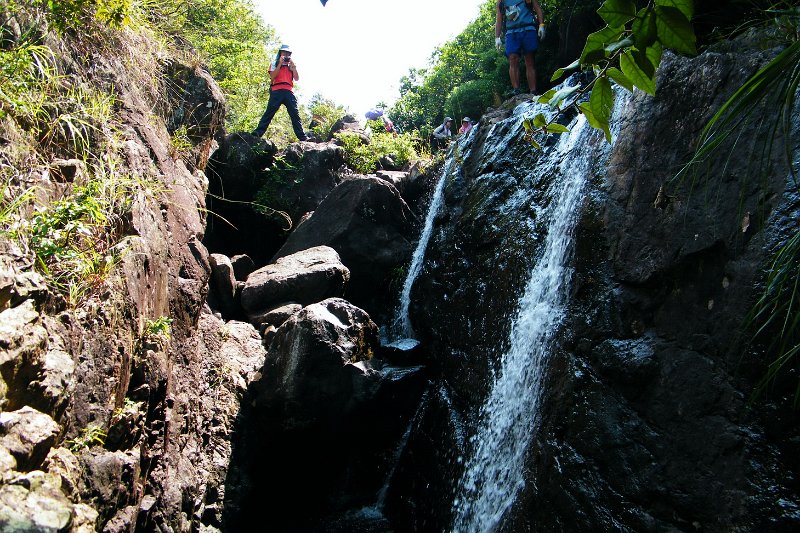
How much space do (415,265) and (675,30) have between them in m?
6.65

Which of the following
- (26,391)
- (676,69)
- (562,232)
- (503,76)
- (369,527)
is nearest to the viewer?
(26,391)

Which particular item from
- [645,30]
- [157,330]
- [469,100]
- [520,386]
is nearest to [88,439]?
[157,330]

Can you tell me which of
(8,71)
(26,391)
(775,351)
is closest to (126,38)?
(8,71)

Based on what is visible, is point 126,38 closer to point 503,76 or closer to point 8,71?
point 8,71

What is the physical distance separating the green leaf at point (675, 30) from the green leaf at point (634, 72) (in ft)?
0.24

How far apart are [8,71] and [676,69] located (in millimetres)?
4919

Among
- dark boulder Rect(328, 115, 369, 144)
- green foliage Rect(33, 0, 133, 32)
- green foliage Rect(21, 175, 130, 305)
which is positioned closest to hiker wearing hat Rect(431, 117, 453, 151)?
dark boulder Rect(328, 115, 369, 144)

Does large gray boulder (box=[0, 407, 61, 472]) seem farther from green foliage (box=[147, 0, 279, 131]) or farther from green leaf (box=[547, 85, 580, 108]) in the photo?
green foliage (box=[147, 0, 279, 131])

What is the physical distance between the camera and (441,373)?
20.4 feet

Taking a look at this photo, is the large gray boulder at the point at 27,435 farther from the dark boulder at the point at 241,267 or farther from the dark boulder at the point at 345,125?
the dark boulder at the point at 345,125

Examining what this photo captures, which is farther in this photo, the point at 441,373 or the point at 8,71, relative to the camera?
the point at 441,373

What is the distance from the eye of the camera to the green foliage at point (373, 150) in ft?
33.8

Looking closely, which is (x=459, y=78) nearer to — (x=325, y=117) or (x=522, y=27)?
(x=325, y=117)

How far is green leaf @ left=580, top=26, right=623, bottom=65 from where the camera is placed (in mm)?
1276
